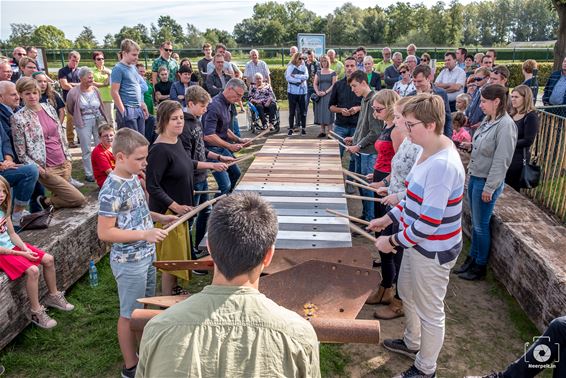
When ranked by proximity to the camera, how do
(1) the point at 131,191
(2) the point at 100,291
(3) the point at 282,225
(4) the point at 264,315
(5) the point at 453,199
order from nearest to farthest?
(4) the point at 264,315 < (5) the point at 453,199 < (1) the point at 131,191 < (3) the point at 282,225 < (2) the point at 100,291

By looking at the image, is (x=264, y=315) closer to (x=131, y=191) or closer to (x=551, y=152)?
(x=131, y=191)

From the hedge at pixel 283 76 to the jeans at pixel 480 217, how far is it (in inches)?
570

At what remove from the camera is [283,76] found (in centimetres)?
1828

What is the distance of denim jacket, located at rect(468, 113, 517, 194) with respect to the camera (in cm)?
389

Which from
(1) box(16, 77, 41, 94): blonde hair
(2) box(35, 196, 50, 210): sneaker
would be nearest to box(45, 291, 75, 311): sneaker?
(2) box(35, 196, 50, 210): sneaker

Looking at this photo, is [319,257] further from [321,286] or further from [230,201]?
[230,201]

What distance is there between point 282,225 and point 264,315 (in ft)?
6.83

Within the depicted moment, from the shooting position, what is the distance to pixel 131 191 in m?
2.80

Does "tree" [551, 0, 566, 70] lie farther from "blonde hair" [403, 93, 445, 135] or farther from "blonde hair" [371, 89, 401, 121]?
"blonde hair" [403, 93, 445, 135]

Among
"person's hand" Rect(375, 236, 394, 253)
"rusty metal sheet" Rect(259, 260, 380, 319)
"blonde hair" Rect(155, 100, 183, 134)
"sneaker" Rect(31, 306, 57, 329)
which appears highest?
"blonde hair" Rect(155, 100, 183, 134)

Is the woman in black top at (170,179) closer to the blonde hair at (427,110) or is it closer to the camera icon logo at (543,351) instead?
the blonde hair at (427,110)

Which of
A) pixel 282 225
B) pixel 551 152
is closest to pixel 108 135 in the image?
pixel 282 225

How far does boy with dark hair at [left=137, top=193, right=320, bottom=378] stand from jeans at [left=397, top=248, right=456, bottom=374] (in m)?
1.60

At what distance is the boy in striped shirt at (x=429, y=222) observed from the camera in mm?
2514
